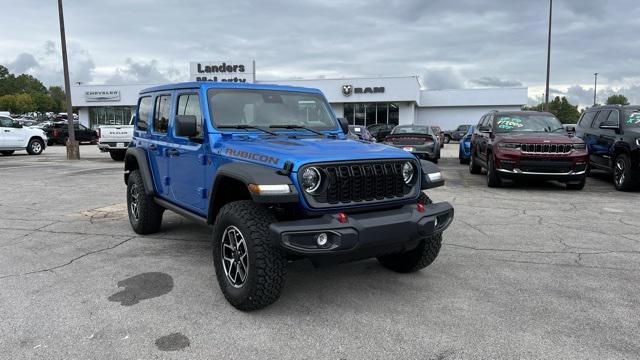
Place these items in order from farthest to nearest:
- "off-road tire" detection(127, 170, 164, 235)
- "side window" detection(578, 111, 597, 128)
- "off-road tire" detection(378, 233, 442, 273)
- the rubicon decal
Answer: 1. "side window" detection(578, 111, 597, 128)
2. "off-road tire" detection(127, 170, 164, 235)
3. "off-road tire" detection(378, 233, 442, 273)
4. the rubicon decal

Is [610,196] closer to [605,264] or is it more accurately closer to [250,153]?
[605,264]

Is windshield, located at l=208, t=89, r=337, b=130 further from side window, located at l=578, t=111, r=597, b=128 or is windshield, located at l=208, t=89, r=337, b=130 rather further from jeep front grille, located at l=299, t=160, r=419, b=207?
side window, located at l=578, t=111, r=597, b=128

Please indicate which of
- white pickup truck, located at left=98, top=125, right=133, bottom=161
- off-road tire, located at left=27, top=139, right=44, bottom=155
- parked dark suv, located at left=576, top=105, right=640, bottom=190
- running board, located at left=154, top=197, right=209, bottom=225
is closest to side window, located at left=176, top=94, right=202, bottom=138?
running board, located at left=154, top=197, right=209, bottom=225

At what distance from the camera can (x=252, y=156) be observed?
13.1 feet

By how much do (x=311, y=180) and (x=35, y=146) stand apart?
20997 mm

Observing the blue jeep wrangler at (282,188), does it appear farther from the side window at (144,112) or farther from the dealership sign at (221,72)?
the dealership sign at (221,72)

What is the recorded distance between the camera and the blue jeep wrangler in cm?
356

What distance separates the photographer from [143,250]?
5.66 m

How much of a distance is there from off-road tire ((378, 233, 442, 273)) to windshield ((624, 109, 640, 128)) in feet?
25.9

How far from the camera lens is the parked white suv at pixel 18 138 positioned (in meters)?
19.5

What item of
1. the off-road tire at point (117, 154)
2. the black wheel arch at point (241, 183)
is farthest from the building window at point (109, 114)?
the black wheel arch at point (241, 183)

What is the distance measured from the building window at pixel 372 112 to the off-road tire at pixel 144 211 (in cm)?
3779

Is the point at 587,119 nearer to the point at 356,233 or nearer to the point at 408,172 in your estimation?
the point at 408,172

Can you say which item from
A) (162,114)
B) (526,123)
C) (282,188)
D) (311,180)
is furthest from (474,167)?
(282,188)
